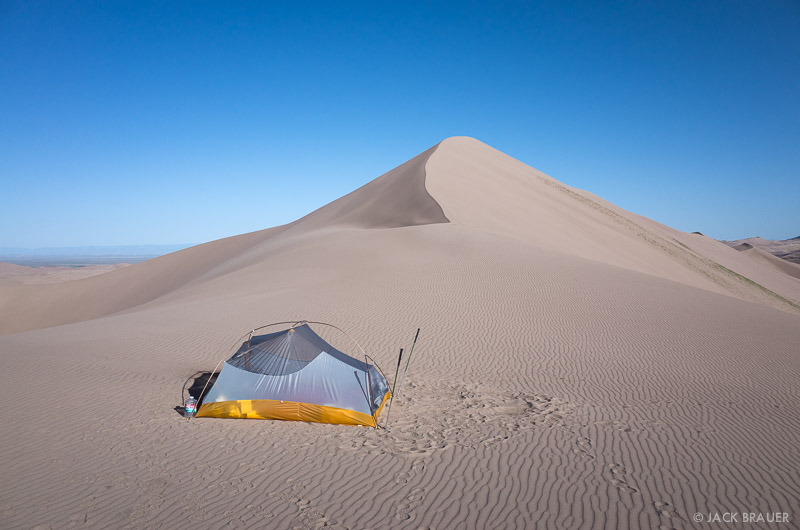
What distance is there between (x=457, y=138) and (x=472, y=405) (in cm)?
4675

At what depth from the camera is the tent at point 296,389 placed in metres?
7.70

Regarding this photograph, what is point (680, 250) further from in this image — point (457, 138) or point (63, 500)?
point (63, 500)

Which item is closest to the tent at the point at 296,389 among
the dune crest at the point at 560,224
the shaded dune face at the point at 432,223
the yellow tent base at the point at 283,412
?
the yellow tent base at the point at 283,412

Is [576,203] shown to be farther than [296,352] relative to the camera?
Yes

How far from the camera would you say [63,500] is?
5.20 m

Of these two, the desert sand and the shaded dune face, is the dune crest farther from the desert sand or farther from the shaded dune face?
the desert sand

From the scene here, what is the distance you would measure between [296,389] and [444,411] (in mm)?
2756

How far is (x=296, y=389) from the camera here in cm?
782

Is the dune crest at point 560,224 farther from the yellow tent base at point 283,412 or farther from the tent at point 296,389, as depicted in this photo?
the yellow tent base at point 283,412

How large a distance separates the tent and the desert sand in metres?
0.29

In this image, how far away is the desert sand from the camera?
543 centimetres

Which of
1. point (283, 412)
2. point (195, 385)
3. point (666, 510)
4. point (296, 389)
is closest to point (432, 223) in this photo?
point (195, 385)

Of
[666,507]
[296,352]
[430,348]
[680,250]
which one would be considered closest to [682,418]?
[666,507]

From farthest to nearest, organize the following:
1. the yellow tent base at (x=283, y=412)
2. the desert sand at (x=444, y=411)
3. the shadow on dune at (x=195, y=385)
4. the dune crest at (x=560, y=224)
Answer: the dune crest at (x=560, y=224) → the shadow on dune at (x=195, y=385) → the yellow tent base at (x=283, y=412) → the desert sand at (x=444, y=411)
